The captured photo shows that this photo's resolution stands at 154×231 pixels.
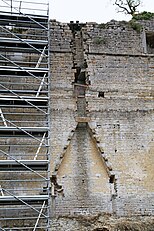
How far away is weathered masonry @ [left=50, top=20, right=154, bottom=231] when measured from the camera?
39.3 feet

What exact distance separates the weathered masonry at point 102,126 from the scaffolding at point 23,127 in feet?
2.01

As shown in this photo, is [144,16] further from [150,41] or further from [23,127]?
[23,127]

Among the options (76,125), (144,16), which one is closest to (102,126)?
(76,125)

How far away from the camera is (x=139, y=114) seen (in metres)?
13.4

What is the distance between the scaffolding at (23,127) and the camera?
1087 centimetres

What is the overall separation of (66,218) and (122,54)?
574 cm

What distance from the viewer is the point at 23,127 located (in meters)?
11.1

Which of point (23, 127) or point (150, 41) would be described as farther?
point (150, 41)

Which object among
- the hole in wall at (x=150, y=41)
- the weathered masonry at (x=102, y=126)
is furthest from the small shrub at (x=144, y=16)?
the hole in wall at (x=150, y=41)

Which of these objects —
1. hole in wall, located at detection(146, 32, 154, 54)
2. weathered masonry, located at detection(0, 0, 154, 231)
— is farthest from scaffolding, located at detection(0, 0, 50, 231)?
hole in wall, located at detection(146, 32, 154, 54)

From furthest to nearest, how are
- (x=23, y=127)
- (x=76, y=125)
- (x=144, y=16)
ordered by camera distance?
(x=144, y=16)
(x=76, y=125)
(x=23, y=127)

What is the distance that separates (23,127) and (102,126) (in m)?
2.90

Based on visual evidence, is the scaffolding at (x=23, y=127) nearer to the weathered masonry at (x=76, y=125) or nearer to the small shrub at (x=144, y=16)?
the weathered masonry at (x=76, y=125)

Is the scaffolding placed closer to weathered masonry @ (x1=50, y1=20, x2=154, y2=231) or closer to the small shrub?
weathered masonry @ (x1=50, y1=20, x2=154, y2=231)
